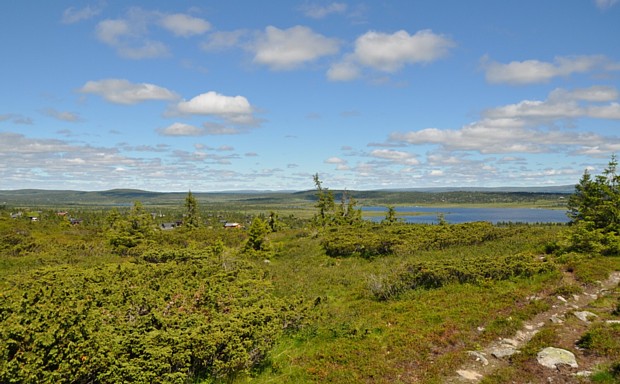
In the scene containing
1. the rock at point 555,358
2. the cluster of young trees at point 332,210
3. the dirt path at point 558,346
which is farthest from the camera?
the cluster of young trees at point 332,210

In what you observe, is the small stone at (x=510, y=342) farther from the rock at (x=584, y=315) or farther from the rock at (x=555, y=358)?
the rock at (x=584, y=315)

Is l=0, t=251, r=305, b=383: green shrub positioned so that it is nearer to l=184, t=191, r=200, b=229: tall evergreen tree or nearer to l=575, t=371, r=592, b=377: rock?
l=575, t=371, r=592, b=377: rock

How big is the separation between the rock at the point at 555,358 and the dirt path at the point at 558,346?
159 millimetres

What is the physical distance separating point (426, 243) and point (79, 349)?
24.6m

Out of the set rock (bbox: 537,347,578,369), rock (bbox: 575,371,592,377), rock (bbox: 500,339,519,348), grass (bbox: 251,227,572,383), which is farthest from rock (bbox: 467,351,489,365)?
rock (bbox: 575,371,592,377)

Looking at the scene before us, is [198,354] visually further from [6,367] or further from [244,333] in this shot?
[6,367]

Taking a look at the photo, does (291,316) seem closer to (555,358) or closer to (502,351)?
(502,351)

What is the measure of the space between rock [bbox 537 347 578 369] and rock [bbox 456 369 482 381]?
1.73m

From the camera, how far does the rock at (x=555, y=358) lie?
934 cm

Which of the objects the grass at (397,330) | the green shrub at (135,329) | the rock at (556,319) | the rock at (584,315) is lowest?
the grass at (397,330)

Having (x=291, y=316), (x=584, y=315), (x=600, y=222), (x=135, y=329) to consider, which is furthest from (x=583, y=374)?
(x=600, y=222)

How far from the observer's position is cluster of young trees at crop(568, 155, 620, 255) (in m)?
19.2

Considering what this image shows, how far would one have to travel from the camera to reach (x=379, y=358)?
1050 cm

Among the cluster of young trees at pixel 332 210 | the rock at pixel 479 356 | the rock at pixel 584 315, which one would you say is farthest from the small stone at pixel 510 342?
the cluster of young trees at pixel 332 210
